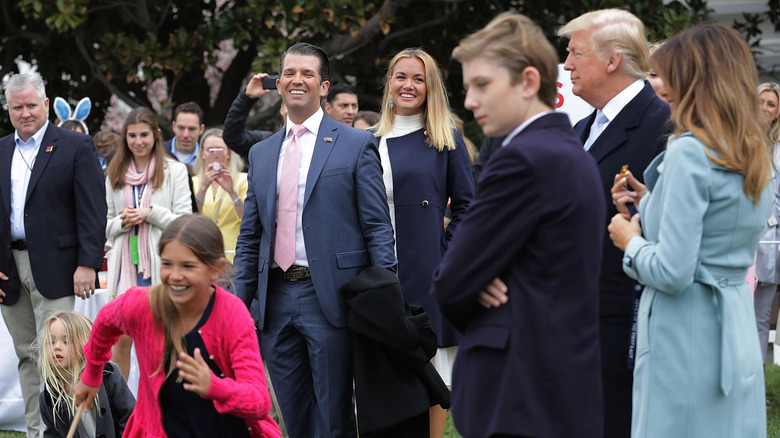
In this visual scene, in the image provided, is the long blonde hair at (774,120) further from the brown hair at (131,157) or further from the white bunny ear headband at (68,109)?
the white bunny ear headband at (68,109)

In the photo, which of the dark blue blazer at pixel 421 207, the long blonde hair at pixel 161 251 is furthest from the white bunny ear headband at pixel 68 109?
the long blonde hair at pixel 161 251

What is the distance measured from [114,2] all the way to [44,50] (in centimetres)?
204

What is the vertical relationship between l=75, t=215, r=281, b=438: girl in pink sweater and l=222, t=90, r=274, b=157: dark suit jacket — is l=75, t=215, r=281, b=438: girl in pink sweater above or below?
below

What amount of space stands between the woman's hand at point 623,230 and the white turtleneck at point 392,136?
198 centimetres

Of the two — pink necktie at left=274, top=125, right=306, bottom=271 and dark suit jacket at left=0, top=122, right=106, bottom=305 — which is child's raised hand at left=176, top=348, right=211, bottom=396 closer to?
pink necktie at left=274, top=125, right=306, bottom=271

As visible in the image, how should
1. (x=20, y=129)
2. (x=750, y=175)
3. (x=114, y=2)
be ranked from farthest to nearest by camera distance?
(x=114, y=2) → (x=20, y=129) → (x=750, y=175)

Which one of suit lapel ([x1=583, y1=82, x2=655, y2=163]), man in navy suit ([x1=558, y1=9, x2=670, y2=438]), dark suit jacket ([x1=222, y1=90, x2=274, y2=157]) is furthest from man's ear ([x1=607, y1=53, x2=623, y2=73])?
dark suit jacket ([x1=222, y1=90, x2=274, y2=157])

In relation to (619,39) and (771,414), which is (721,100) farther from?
(771,414)

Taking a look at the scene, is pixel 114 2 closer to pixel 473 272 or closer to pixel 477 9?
pixel 477 9

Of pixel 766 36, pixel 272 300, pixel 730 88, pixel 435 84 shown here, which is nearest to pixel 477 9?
pixel 766 36

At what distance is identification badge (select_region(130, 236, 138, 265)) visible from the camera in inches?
250

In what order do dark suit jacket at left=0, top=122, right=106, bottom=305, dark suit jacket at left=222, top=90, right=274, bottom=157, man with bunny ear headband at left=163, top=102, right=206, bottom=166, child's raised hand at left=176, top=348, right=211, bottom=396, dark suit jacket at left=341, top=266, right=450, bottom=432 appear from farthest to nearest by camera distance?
man with bunny ear headband at left=163, top=102, right=206, bottom=166, dark suit jacket at left=0, top=122, right=106, bottom=305, dark suit jacket at left=222, top=90, right=274, bottom=157, dark suit jacket at left=341, top=266, right=450, bottom=432, child's raised hand at left=176, top=348, right=211, bottom=396

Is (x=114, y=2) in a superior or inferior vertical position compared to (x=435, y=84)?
superior

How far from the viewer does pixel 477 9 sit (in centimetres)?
1251
